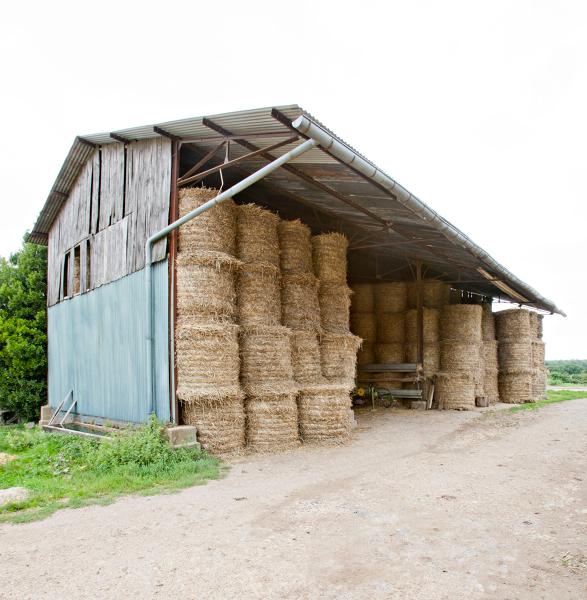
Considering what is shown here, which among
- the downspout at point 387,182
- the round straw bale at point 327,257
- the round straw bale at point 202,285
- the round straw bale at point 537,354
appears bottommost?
the round straw bale at point 537,354

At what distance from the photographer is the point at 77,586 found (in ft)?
12.6

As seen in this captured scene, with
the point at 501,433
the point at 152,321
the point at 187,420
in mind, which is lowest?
the point at 501,433


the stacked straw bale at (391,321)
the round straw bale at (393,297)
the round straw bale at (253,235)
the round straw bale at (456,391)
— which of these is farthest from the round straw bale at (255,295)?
the round straw bale at (456,391)

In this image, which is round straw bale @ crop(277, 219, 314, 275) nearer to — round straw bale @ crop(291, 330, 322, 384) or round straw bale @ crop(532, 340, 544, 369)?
round straw bale @ crop(291, 330, 322, 384)

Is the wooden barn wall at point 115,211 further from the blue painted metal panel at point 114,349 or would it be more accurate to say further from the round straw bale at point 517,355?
the round straw bale at point 517,355

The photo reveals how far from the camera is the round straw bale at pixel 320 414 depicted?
9359 mm

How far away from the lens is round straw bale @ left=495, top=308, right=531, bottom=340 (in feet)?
60.4

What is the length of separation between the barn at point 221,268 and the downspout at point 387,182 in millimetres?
26

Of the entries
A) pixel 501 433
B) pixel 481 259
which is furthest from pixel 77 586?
pixel 481 259

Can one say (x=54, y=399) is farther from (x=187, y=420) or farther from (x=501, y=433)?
(x=501, y=433)

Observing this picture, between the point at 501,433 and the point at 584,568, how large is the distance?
7547 mm

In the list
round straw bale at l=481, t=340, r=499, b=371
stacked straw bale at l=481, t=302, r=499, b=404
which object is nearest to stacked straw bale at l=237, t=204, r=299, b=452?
stacked straw bale at l=481, t=302, r=499, b=404

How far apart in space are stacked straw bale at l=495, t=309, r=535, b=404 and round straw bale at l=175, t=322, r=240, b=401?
1283 cm

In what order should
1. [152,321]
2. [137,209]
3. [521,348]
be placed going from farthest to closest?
[521,348] < [137,209] < [152,321]
